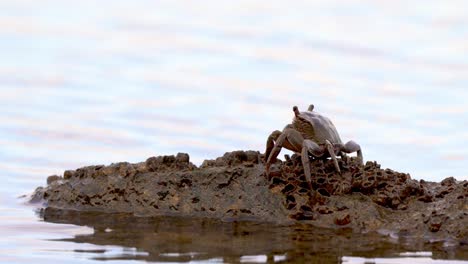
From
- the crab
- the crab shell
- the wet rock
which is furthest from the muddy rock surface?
the crab shell

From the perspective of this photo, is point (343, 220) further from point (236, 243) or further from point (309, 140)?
point (236, 243)

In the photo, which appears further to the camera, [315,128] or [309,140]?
[315,128]

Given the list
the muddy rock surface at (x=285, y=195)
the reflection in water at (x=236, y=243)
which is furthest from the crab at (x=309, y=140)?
the reflection in water at (x=236, y=243)

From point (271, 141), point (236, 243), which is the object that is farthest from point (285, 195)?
point (236, 243)

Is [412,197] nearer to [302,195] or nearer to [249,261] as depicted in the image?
[302,195]

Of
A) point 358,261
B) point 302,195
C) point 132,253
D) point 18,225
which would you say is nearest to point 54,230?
point 18,225

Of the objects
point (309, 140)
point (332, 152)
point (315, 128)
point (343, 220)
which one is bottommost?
point (343, 220)
